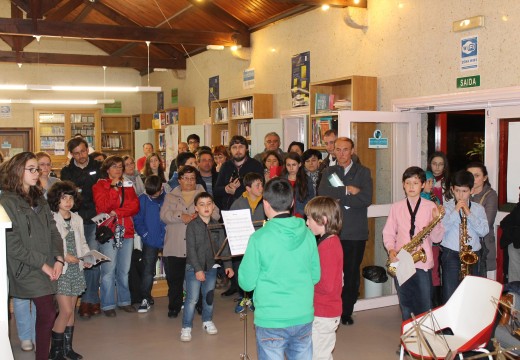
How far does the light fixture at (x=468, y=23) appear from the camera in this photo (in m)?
5.27

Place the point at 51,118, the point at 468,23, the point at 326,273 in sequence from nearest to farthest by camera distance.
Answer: the point at 326,273, the point at 468,23, the point at 51,118

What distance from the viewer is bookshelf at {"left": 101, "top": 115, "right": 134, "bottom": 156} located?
1512 cm

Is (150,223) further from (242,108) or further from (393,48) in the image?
(242,108)

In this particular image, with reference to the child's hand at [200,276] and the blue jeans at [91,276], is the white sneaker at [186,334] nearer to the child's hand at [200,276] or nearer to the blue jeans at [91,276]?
the child's hand at [200,276]

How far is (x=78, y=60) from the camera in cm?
1273

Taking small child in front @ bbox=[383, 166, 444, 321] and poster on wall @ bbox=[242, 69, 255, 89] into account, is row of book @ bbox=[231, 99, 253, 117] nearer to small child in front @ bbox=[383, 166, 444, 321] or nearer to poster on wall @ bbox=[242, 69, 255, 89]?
poster on wall @ bbox=[242, 69, 255, 89]

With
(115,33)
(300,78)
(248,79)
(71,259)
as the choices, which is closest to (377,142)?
(300,78)

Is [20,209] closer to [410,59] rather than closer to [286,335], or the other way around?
[286,335]

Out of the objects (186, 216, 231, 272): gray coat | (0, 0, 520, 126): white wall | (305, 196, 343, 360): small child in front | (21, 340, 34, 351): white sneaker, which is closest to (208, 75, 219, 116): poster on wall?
(0, 0, 520, 126): white wall

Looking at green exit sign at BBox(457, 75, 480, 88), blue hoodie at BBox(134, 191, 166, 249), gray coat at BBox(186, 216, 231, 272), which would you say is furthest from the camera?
blue hoodie at BBox(134, 191, 166, 249)

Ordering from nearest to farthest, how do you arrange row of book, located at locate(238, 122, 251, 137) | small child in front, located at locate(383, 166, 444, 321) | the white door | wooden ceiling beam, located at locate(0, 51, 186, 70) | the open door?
small child in front, located at locate(383, 166, 444, 321)
the open door
the white door
row of book, located at locate(238, 122, 251, 137)
wooden ceiling beam, located at locate(0, 51, 186, 70)

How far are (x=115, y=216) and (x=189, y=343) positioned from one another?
143 cm

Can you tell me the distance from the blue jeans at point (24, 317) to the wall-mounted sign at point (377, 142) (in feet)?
11.8

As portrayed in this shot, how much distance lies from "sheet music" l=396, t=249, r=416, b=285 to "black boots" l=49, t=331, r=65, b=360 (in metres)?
2.54
